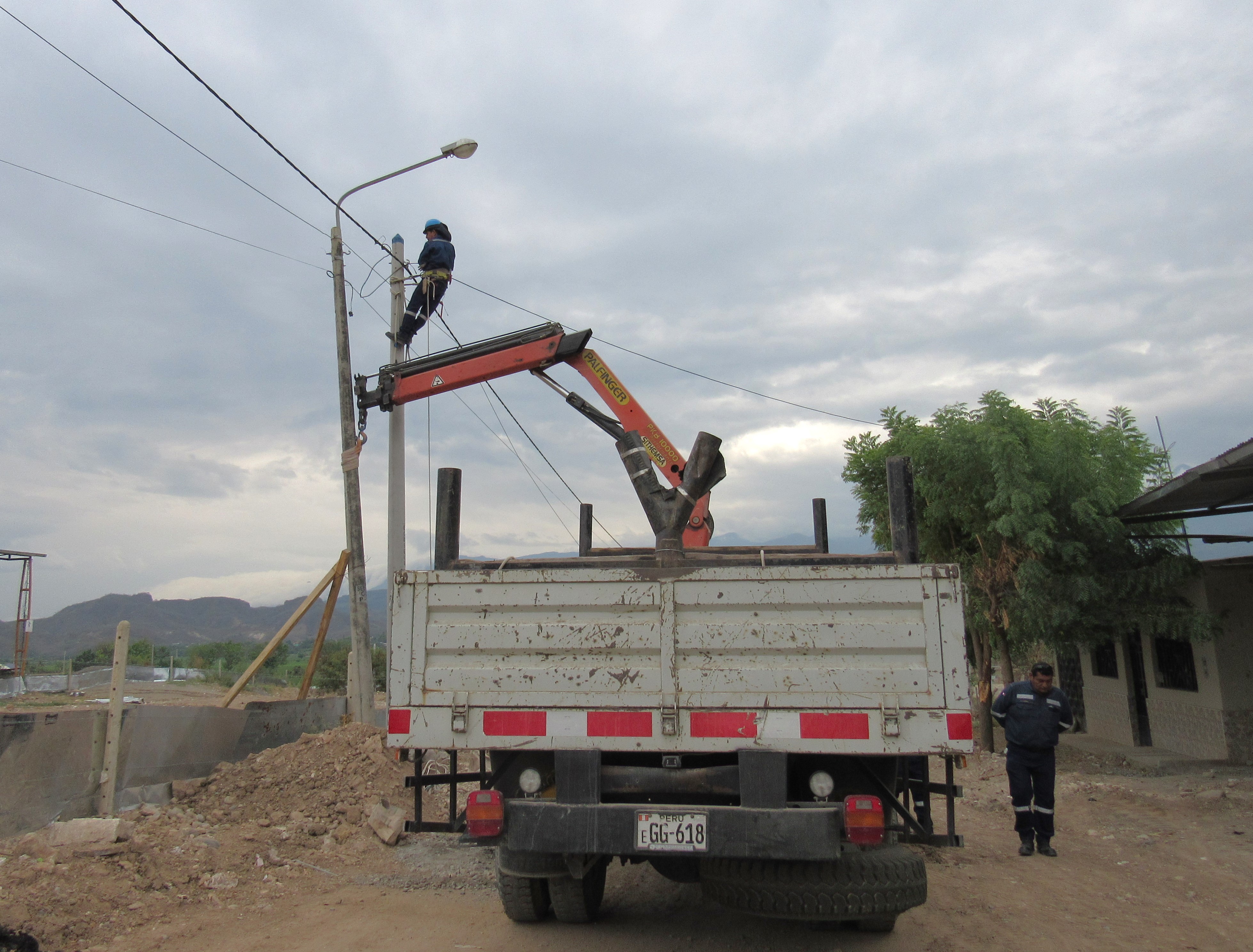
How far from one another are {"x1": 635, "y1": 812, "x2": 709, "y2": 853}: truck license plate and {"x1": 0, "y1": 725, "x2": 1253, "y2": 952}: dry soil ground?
1.10 meters

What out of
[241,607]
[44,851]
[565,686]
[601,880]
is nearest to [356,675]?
[44,851]

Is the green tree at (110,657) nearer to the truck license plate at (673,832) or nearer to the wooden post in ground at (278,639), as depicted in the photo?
the wooden post in ground at (278,639)

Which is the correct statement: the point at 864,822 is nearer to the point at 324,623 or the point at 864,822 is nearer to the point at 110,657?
the point at 324,623

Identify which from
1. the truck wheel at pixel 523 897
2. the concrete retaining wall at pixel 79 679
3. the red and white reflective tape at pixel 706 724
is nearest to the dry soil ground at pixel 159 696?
the concrete retaining wall at pixel 79 679

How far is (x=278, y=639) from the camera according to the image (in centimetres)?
910

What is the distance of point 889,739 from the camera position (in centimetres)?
362

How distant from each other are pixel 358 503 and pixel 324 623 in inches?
64.8

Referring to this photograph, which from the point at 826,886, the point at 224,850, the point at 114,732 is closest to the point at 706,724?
the point at 826,886

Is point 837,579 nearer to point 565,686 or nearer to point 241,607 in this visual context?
point 565,686

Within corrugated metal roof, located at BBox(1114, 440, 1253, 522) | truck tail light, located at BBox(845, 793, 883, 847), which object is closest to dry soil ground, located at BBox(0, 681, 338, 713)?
truck tail light, located at BBox(845, 793, 883, 847)

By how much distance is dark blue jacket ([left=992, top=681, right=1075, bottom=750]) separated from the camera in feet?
21.2

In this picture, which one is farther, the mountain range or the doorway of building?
the mountain range

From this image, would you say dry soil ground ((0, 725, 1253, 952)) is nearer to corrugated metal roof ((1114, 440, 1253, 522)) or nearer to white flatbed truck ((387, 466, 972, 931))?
white flatbed truck ((387, 466, 972, 931))

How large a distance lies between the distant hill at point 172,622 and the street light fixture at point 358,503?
80.5 m
